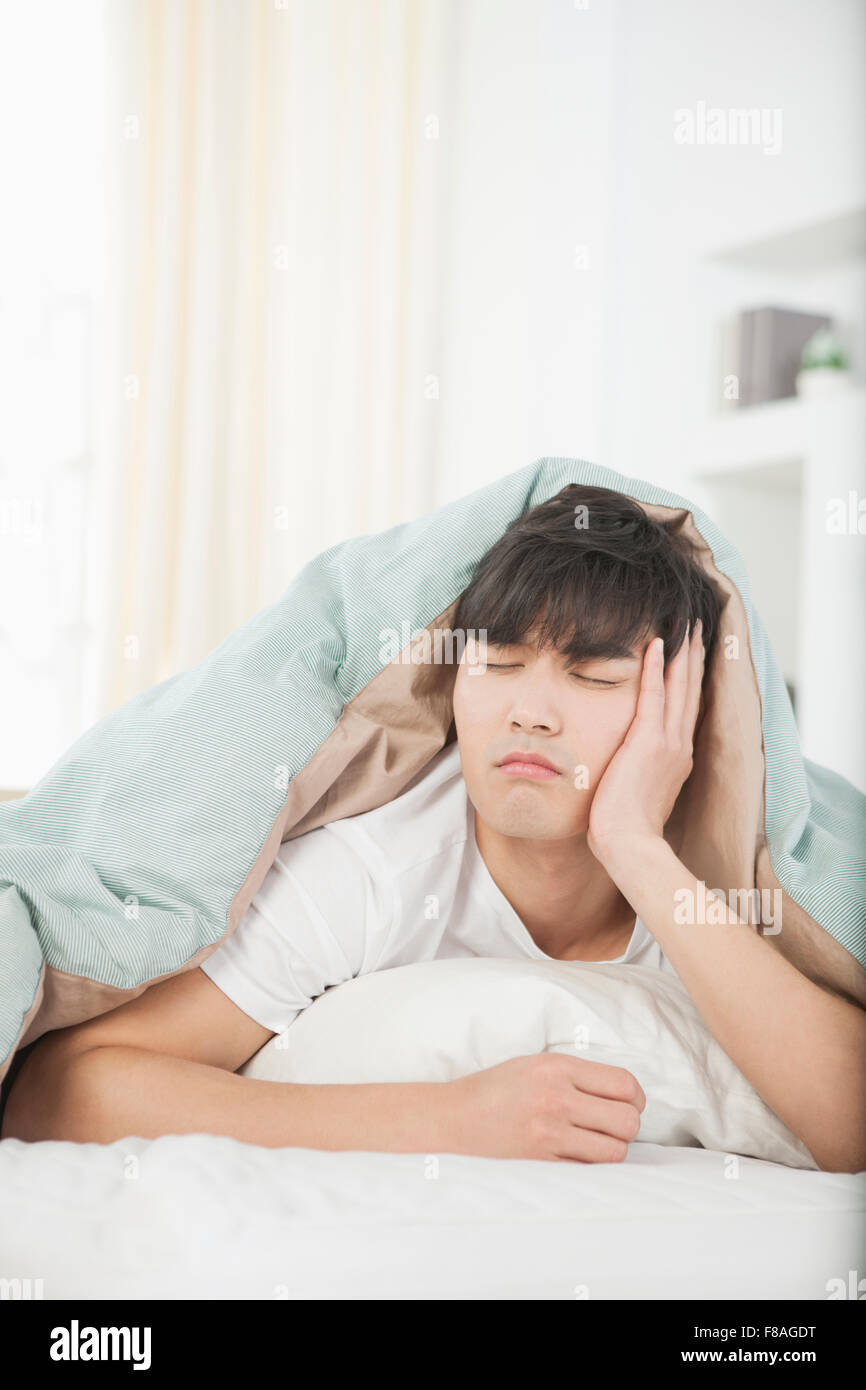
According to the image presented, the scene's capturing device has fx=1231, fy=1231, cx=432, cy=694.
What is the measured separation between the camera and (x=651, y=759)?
0.98 metres

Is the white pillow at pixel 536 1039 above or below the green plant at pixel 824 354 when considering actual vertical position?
below

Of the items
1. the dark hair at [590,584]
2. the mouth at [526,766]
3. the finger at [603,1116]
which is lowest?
the finger at [603,1116]

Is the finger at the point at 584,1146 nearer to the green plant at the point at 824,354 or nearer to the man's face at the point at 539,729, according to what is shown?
the man's face at the point at 539,729

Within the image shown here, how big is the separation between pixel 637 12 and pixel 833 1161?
8.09 feet

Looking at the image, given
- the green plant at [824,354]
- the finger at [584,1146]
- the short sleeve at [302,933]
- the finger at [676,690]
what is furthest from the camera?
the green plant at [824,354]

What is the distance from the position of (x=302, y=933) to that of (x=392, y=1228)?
0.32 metres

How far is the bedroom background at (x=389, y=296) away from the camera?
231 cm

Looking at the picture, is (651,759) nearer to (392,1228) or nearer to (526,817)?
(526,817)

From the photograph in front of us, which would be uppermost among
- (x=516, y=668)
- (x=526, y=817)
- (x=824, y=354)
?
(x=824, y=354)

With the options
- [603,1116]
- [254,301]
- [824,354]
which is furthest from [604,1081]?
[254,301]

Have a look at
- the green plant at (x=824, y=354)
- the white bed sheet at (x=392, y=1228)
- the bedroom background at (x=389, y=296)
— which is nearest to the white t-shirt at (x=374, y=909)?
the white bed sheet at (x=392, y=1228)

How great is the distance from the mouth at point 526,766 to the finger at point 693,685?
0.13 metres

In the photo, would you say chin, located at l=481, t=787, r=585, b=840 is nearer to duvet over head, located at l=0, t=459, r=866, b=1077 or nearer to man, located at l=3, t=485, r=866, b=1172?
man, located at l=3, t=485, r=866, b=1172

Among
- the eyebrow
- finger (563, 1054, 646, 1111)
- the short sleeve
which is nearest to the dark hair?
the eyebrow
